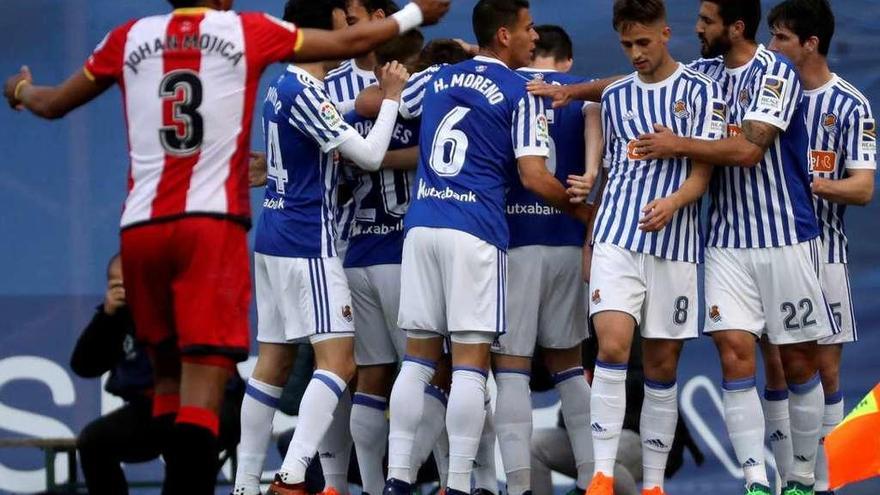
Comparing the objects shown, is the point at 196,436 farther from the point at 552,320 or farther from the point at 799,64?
the point at 799,64

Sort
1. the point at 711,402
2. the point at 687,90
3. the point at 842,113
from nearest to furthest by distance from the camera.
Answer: the point at 687,90 < the point at 842,113 < the point at 711,402

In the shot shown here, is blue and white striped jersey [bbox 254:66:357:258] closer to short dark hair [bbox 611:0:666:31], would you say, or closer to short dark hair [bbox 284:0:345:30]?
short dark hair [bbox 284:0:345:30]

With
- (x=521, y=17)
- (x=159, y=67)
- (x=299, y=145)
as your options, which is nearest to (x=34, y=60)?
(x=299, y=145)

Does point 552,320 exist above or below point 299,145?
below

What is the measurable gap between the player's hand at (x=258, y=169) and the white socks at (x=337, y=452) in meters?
1.32

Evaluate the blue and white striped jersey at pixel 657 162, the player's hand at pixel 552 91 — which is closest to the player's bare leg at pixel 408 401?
the blue and white striped jersey at pixel 657 162

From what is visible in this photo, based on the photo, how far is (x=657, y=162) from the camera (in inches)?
305

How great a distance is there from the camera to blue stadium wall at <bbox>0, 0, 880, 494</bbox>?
9875mm

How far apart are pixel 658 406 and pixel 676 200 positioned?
93cm

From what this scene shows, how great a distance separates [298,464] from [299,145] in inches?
56.7

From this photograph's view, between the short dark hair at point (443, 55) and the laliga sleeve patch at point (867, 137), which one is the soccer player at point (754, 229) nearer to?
the laliga sleeve patch at point (867, 137)

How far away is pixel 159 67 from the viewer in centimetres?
619

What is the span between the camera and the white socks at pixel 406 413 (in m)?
7.77

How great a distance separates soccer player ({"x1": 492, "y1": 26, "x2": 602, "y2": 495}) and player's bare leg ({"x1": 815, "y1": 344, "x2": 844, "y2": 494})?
1177 millimetres
